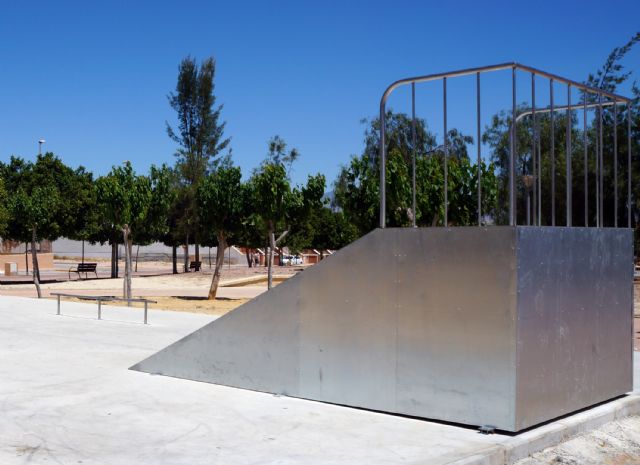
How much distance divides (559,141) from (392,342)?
15968mm

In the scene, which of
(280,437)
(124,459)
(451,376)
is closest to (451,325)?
(451,376)

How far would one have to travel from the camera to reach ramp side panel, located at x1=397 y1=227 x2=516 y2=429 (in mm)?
5883

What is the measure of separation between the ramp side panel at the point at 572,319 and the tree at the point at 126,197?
17.5 meters

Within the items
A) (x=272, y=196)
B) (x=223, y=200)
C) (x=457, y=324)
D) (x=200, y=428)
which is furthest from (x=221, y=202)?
(x=457, y=324)

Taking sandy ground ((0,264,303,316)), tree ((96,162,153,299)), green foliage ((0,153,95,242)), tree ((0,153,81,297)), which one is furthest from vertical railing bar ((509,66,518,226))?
green foliage ((0,153,95,242))

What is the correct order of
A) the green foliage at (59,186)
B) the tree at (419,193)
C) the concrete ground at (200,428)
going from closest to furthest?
the concrete ground at (200,428)
the tree at (419,193)
the green foliage at (59,186)

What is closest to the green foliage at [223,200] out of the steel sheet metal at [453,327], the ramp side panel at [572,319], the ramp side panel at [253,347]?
the ramp side panel at [253,347]

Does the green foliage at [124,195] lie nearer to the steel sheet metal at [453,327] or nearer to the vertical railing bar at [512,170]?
the steel sheet metal at [453,327]

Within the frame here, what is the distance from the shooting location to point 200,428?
614 cm

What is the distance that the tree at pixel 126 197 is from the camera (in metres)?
22.7

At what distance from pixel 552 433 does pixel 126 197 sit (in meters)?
18.6

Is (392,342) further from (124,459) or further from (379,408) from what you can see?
(124,459)

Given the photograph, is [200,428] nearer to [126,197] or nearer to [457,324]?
[457,324]

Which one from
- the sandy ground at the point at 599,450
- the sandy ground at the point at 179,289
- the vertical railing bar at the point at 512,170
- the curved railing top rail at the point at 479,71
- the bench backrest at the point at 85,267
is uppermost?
the curved railing top rail at the point at 479,71
